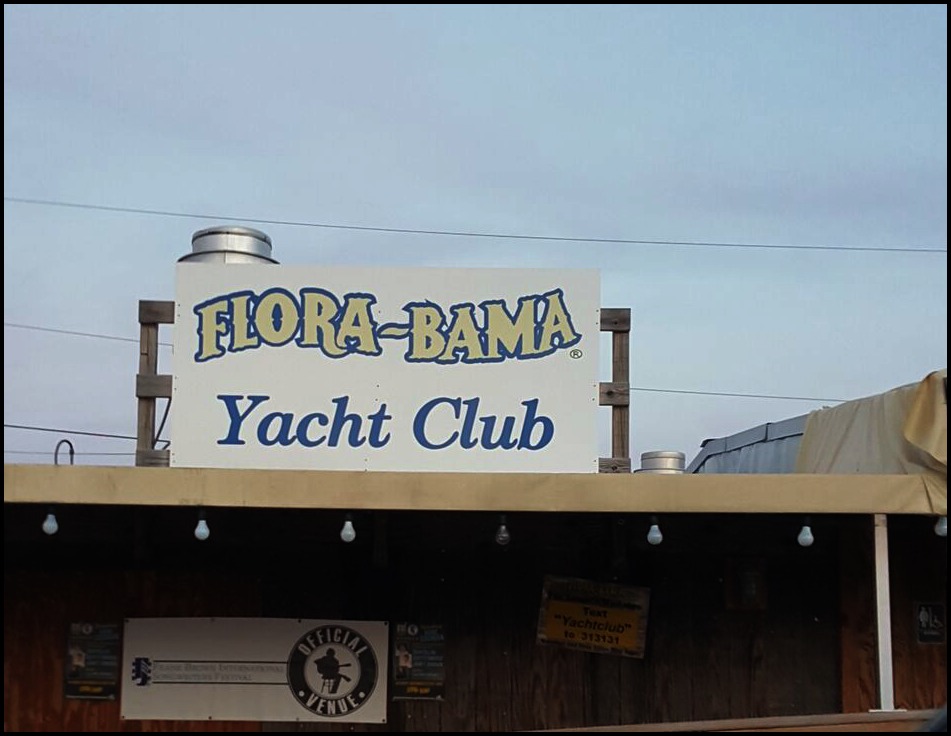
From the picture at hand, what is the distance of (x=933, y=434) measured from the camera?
7766 mm

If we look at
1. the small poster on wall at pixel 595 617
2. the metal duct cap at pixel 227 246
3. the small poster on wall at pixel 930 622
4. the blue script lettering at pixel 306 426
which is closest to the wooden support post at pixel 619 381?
the small poster on wall at pixel 595 617

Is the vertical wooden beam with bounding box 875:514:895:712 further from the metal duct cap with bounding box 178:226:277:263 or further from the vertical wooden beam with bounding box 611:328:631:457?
the metal duct cap with bounding box 178:226:277:263

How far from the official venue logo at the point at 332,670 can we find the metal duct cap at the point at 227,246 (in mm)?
2954

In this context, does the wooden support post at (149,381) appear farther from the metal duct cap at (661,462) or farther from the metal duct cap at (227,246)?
the metal duct cap at (661,462)

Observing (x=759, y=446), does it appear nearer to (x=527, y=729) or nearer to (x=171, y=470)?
(x=527, y=729)

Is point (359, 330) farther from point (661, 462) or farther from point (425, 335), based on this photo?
point (661, 462)

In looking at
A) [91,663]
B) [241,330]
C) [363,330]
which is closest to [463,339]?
[363,330]

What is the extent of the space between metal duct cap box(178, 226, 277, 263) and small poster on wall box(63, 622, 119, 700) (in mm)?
2866

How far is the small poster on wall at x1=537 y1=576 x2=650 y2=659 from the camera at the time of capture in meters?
8.58

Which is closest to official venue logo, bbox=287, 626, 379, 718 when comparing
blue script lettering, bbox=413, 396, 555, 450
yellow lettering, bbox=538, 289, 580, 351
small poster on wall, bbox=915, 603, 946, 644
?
blue script lettering, bbox=413, 396, 555, 450

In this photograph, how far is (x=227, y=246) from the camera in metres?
9.71

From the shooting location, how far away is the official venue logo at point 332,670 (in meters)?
8.50

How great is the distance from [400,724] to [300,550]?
135 cm

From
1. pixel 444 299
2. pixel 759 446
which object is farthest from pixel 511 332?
pixel 759 446
